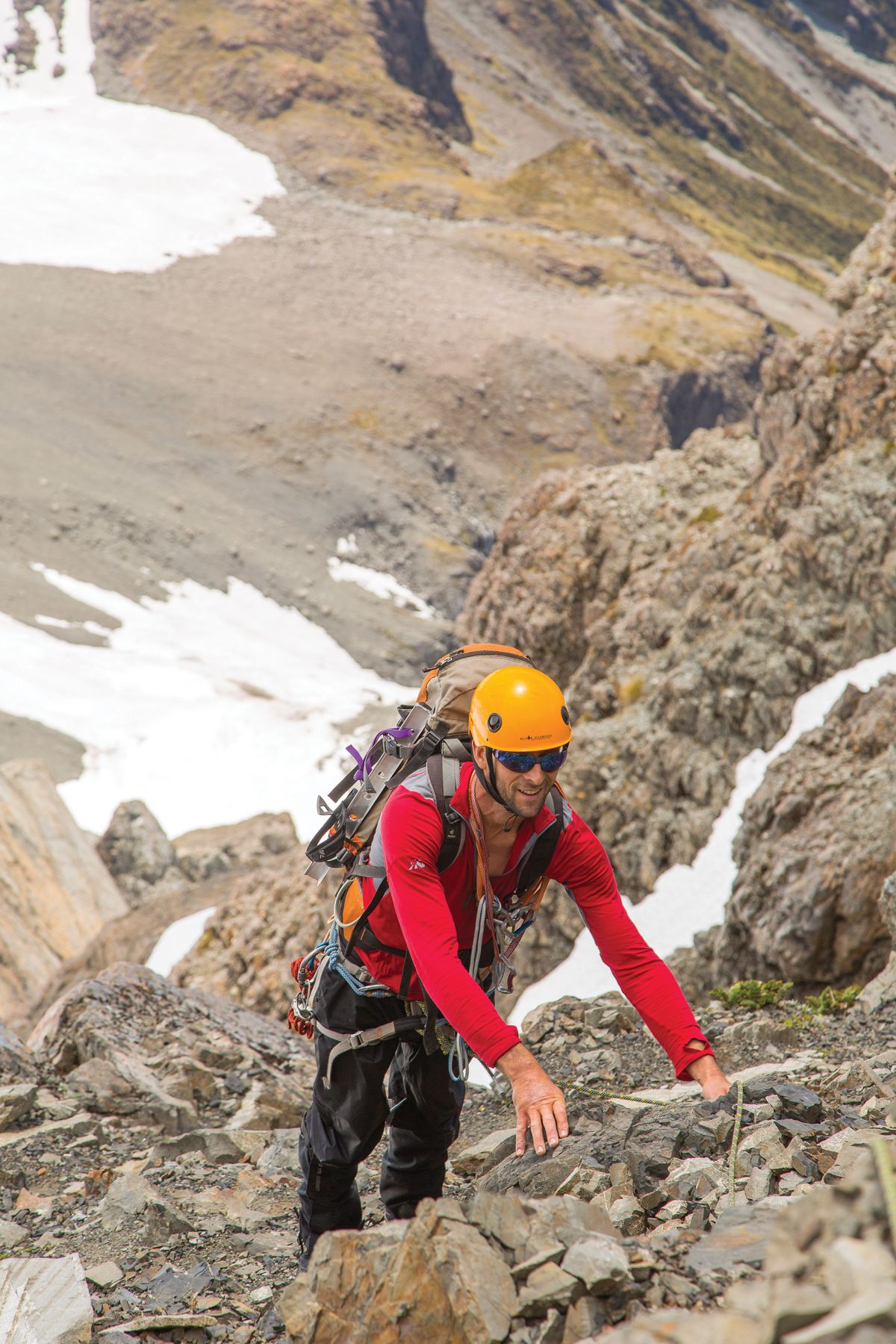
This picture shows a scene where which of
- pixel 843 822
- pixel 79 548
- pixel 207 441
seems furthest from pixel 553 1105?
pixel 207 441

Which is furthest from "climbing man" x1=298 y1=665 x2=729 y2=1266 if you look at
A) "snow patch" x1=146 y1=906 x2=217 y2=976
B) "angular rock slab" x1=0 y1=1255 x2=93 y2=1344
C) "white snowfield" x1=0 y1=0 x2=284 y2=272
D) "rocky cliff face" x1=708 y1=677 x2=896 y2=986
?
"white snowfield" x1=0 y1=0 x2=284 y2=272

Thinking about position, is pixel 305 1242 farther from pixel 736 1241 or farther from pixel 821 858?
pixel 821 858

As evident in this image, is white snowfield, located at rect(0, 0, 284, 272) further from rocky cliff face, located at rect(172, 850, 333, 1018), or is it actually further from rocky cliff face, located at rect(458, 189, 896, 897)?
rocky cliff face, located at rect(172, 850, 333, 1018)

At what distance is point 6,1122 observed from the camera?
10273mm

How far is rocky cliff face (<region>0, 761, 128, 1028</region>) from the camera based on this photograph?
2662 cm

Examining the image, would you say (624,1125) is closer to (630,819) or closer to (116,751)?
(630,819)

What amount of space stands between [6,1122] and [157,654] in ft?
186

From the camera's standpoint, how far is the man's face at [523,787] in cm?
520

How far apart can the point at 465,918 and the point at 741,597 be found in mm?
16995

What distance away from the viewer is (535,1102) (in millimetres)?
4691

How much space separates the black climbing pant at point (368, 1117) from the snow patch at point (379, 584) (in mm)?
71395

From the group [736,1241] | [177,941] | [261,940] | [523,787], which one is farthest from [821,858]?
[177,941]

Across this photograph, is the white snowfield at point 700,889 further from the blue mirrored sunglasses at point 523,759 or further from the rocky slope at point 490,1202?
the blue mirrored sunglasses at point 523,759

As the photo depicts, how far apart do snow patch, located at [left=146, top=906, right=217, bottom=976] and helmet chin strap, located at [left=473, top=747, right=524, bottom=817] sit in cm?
2018
